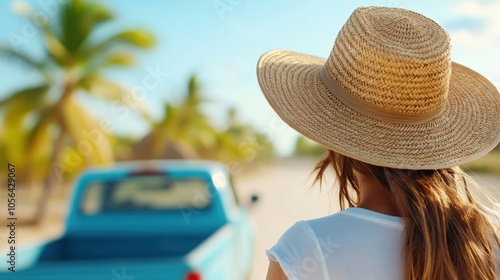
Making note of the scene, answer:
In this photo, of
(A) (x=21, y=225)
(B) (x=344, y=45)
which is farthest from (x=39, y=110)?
(B) (x=344, y=45)

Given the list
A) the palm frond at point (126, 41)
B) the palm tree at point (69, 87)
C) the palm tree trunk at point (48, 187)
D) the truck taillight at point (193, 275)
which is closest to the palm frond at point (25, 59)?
the palm tree at point (69, 87)

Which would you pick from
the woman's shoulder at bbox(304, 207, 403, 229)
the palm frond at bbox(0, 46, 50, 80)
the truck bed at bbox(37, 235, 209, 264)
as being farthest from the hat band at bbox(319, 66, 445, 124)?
the palm frond at bbox(0, 46, 50, 80)

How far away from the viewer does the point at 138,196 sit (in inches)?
211

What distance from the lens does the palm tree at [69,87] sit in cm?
1511

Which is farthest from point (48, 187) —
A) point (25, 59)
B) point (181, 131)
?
point (181, 131)

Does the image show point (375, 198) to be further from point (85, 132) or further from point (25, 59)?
point (25, 59)

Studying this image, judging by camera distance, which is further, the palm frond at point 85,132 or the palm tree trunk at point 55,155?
the palm tree trunk at point 55,155

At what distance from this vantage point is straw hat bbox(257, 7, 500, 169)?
154 cm

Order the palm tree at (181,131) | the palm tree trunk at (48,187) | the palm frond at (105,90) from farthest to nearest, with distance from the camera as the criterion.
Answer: the palm tree at (181,131), the palm tree trunk at (48,187), the palm frond at (105,90)

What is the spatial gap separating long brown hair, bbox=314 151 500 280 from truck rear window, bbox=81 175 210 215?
3.80 m

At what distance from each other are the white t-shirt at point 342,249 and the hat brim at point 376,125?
0.63ft

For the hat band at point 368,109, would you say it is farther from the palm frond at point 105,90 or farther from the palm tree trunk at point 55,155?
the palm tree trunk at point 55,155

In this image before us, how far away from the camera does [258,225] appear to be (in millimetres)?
15227

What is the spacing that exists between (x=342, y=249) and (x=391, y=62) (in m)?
0.54
